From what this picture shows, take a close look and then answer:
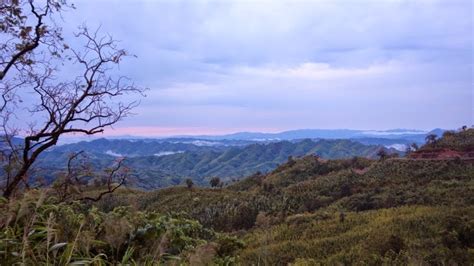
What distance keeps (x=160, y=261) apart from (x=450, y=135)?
35792 millimetres

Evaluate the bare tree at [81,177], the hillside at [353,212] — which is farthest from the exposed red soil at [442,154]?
the bare tree at [81,177]

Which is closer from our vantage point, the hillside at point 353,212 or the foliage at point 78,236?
the foliage at point 78,236

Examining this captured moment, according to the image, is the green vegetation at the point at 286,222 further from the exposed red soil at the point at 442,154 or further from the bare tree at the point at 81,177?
the exposed red soil at the point at 442,154

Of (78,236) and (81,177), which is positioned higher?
(81,177)

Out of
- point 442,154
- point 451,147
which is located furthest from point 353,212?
point 451,147

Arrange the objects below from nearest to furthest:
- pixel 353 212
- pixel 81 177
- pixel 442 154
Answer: pixel 81 177
pixel 353 212
pixel 442 154

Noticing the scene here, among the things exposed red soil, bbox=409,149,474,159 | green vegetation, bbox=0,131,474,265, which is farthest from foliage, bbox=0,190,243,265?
exposed red soil, bbox=409,149,474,159

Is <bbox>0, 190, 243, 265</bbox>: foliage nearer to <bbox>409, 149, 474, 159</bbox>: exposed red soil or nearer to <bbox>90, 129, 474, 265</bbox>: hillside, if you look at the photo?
<bbox>90, 129, 474, 265</bbox>: hillside

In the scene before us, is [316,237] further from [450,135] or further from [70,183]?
[450,135]

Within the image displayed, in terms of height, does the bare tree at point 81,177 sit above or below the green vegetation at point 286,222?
above

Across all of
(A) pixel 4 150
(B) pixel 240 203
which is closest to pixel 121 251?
(A) pixel 4 150

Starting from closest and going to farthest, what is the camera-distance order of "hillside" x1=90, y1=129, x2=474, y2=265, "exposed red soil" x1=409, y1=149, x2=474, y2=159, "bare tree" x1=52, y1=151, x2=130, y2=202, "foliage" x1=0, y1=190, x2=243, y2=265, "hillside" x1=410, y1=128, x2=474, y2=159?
"foliage" x1=0, y1=190, x2=243, y2=265, "bare tree" x1=52, y1=151, x2=130, y2=202, "hillside" x1=90, y1=129, x2=474, y2=265, "exposed red soil" x1=409, y1=149, x2=474, y2=159, "hillside" x1=410, y1=128, x2=474, y2=159

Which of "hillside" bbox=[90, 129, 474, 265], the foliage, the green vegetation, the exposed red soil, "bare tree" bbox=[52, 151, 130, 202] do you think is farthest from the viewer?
the exposed red soil

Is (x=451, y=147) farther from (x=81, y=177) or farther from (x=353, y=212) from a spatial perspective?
(x=81, y=177)
